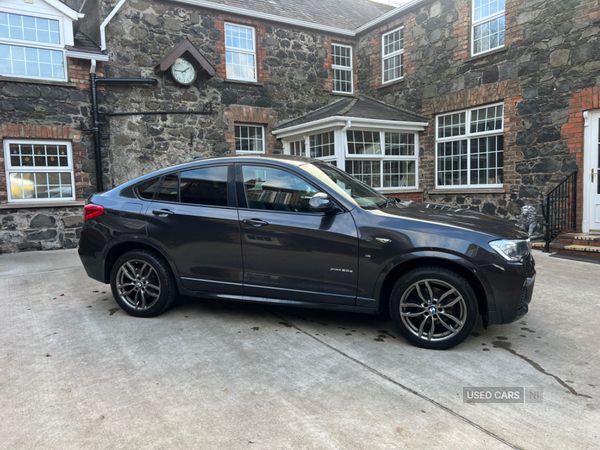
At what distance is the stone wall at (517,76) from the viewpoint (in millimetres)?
8141

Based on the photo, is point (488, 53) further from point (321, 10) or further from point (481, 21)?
point (321, 10)

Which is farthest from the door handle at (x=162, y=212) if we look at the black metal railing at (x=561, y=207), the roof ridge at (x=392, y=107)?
the roof ridge at (x=392, y=107)

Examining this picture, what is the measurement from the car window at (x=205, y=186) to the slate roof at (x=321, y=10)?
8456 mm

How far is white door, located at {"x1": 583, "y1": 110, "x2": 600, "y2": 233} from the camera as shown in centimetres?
790

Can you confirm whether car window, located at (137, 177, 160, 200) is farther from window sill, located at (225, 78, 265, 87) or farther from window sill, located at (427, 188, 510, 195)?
window sill, located at (427, 188, 510, 195)

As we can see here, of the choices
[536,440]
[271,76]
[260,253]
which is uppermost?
[271,76]

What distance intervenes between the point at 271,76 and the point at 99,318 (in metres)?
9.00

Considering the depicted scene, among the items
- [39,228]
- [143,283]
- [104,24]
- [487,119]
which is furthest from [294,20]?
[143,283]

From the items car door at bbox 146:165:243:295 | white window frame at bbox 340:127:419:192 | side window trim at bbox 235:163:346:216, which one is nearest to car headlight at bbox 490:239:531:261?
side window trim at bbox 235:163:346:216

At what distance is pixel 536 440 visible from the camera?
7.47ft

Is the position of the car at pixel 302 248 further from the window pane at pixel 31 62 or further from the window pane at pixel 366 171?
the window pane at pixel 31 62

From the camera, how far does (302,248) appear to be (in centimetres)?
365

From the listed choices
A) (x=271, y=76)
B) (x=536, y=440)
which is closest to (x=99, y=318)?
(x=536, y=440)

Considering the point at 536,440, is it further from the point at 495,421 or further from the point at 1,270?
the point at 1,270
